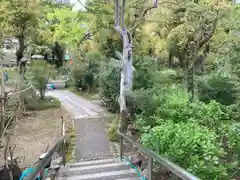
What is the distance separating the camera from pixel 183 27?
392 inches

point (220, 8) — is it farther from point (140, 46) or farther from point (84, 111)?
point (84, 111)

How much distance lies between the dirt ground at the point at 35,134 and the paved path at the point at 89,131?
0.63 meters

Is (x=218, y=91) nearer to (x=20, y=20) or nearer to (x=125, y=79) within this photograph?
(x=125, y=79)

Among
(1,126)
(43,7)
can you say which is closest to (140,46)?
(43,7)

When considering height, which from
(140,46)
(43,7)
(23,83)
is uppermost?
(43,7)

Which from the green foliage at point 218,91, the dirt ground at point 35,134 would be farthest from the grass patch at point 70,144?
the green foliage at point 218,91

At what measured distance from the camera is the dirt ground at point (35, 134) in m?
6.53

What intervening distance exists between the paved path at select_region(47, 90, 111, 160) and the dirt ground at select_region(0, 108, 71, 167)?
63 cm

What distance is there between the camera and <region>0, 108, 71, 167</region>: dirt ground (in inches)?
257

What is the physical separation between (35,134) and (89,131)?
2.06 m

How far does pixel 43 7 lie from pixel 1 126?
27.6ft

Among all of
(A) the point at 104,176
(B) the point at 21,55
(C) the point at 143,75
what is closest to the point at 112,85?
(C) the point at 143,75

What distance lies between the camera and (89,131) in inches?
313

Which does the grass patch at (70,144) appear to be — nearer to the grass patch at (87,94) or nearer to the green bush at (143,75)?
the green bush at (143,75)
